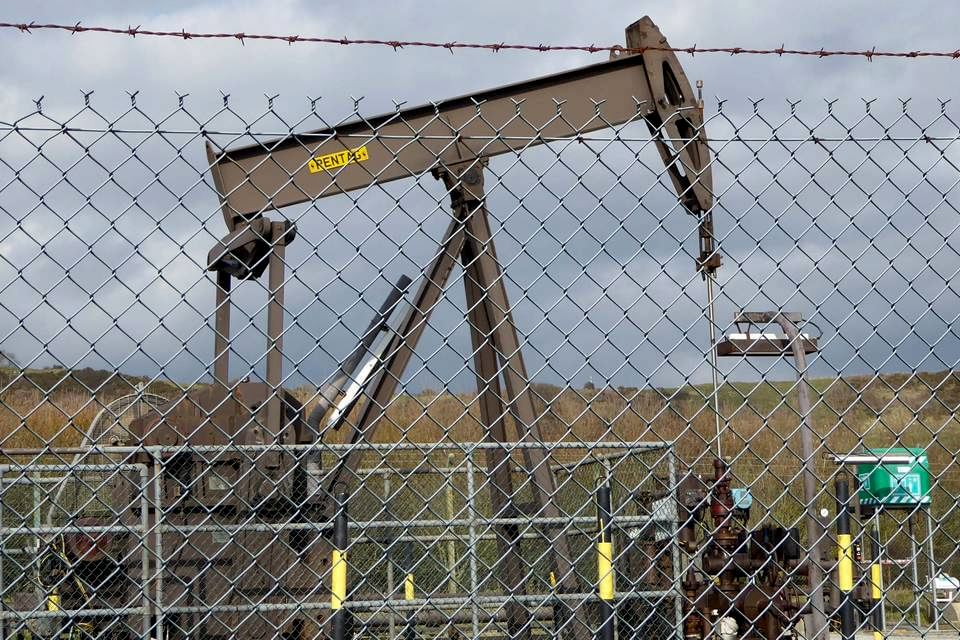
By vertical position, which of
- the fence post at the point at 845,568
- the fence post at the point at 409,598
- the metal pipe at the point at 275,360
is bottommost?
the fence post at the point at 409,598

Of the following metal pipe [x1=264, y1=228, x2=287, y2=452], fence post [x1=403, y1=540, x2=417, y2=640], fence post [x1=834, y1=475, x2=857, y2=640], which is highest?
metal pipe [x1=264, y1=228, x2=287, y2=452]

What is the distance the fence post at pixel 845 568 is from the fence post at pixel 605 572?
870 mm

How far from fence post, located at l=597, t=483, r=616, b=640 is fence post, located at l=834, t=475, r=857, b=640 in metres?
0.87

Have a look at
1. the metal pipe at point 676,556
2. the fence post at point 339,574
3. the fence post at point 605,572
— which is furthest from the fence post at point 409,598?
the metal pipe at point 676,556

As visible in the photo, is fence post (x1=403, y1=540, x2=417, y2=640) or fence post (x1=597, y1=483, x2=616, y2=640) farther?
fence post (x1=403, y1=540, x2=417, y2=640)

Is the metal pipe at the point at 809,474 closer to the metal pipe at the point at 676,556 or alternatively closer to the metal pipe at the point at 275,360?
the metal pipe at the point at 676,556

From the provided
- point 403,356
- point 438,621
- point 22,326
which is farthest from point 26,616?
point 403,356

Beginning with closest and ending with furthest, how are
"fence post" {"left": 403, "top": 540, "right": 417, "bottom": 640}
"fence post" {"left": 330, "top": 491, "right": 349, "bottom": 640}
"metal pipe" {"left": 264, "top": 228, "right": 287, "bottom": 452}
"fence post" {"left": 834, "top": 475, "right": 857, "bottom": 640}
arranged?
"fence post" {"left": 330, "top": 491, "right": 349, "bottom": 640}
"fence post" {"left": 834, "top": 475, "right": 857, "bottom": 640}
"fence post" {"left": 403, "top": 540, "right": 417, "bottom": 640}
"metal pipe" {"left": 264, "top": 228, "right": 287, "bottom": 452}

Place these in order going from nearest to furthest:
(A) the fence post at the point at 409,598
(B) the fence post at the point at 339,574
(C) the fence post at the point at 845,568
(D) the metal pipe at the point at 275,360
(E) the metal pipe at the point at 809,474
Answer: (B) the fence post at the point at 339,574, (E) the metal pipe at the point at 809,474, (C) the fence post at the point at 845,568, (A) the fence post at the point at 409,598, (D) the metal pipe at the point at 275,360

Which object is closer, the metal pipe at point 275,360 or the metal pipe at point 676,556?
the metal pipe at point 676,556

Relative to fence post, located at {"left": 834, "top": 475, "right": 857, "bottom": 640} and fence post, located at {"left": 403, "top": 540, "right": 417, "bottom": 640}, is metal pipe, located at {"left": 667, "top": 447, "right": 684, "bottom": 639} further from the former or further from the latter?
fence post, located at {"left": 403, "top": 540, "right": 417, "bottom": 640}

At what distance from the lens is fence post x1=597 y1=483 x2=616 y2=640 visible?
12.0 ft

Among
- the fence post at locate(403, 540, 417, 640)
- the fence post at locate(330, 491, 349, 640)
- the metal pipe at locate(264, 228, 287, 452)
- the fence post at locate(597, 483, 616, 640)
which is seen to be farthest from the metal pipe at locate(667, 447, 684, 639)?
the metal pipe at locate(264, 228, 287, 452)

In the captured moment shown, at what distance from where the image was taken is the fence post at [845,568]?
395cm
